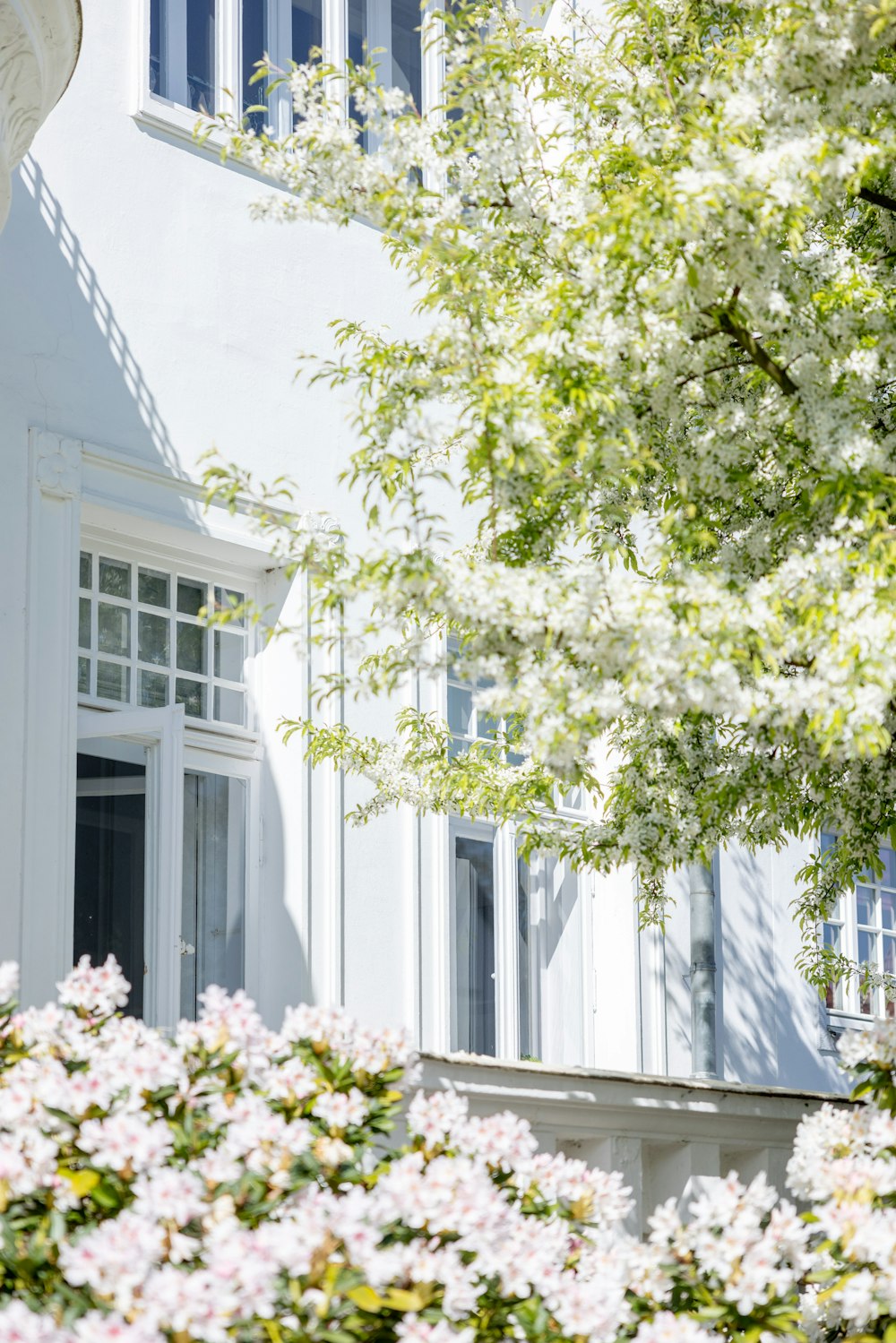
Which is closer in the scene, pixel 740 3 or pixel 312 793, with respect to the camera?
pixel 740 3

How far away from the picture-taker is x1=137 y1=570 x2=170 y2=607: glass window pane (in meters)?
7.37

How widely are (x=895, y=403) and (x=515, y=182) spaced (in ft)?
4.62

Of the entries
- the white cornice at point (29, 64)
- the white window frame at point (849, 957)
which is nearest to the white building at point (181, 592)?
A: the white cornice at point (29, 64)

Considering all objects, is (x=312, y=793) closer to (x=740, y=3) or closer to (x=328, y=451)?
(x=328, y=451)

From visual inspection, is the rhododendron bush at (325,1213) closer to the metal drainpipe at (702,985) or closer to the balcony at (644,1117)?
the balcony at (644,1117)

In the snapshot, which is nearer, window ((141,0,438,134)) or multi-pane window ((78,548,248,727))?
multi-pane window ((78,548,248,727))

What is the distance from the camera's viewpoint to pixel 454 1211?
2.69 metres

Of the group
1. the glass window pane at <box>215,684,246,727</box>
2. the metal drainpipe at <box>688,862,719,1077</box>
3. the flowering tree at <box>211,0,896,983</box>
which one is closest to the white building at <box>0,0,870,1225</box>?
the glass window pane at <box>215,684,246,727</box>

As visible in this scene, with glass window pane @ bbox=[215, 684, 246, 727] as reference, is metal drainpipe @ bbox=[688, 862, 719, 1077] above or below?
below

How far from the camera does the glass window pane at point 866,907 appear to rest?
11219 mm

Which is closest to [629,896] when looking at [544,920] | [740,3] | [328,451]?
[544,920]

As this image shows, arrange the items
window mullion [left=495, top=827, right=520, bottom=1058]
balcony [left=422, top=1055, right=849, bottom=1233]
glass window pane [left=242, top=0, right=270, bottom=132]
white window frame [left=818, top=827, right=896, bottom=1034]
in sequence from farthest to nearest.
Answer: white window frame [left=818, top=827, right=896, bottom=1034]
window mullion [left=495, top=827, right=520, bottom=1058]
glass window pane [left=242, top=0, right=270, bottom=132]
balcony [left=422, top=1055, right=849, bottom=1233]

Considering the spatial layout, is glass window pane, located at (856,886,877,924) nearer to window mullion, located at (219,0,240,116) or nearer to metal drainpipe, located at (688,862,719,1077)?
metal drainpipe, located at (688,862,719,1077)

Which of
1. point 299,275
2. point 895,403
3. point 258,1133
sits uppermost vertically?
point 299,275
